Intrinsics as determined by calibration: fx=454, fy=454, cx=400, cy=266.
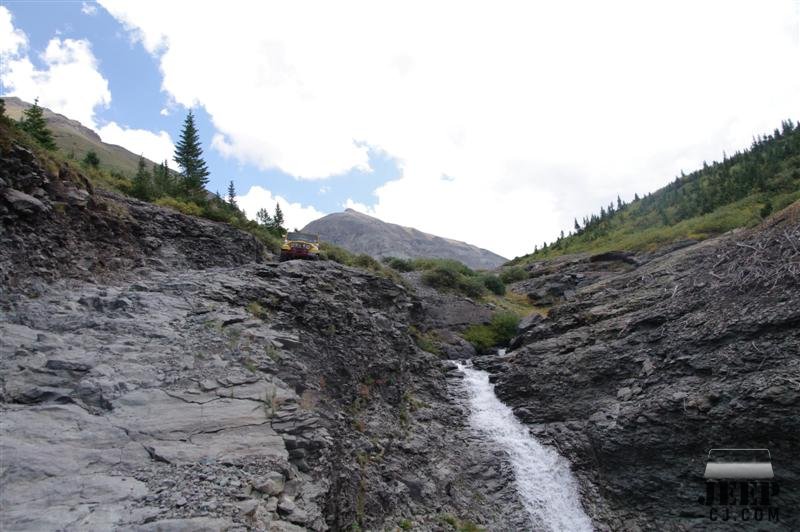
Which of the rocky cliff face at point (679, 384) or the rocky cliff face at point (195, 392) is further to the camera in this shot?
the rocky cliff face at point (679, 384)

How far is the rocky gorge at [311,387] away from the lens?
870 cm

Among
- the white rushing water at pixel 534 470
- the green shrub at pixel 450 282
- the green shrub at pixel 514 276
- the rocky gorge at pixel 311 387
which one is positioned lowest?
the white rushing water at pixel 534 470

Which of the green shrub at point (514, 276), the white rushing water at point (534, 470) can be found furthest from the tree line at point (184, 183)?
the green shrub at point (514, 276)

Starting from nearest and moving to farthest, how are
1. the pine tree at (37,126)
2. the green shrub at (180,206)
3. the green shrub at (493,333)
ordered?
the green shrub at (180,206) < the green shrub at (493,333) < the pine tree at (37,126)

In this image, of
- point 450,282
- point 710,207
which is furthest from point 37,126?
point 710,207

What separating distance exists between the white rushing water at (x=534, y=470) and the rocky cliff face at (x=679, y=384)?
57cm

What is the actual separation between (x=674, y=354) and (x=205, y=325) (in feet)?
56.2

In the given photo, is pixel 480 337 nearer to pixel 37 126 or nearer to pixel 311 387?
pixel 311 387

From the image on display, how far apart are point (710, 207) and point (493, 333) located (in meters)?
53.2

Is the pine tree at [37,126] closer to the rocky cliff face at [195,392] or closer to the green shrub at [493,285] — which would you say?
the rocky cliff face at [195,392]

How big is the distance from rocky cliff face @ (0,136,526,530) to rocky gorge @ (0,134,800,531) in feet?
0.19

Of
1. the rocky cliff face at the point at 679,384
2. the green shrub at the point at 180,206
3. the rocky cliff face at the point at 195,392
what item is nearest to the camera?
the rocky cliff face at the point at 195,392

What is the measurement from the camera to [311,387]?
14898 mm

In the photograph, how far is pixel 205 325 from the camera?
14156mm
